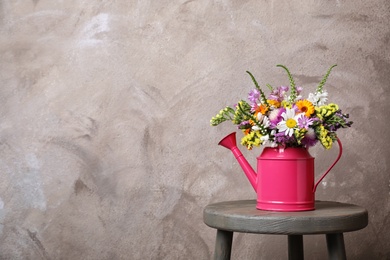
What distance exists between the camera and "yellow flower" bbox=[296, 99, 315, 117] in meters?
1.85

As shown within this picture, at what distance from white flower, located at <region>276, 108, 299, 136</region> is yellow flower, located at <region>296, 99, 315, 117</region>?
31 millimetres

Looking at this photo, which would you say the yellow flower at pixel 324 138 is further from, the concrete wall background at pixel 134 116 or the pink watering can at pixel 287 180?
the concrete wall background at pixel 134 116

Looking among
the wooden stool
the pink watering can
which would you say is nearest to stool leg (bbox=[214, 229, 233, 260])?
the wooden stool

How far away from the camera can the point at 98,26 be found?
266 cm

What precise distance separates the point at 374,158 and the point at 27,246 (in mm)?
1406

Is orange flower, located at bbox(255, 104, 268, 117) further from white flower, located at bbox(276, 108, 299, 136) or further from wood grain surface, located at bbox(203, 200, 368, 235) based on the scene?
wood grain surface, located at bbox(203, 200, 368, 235)

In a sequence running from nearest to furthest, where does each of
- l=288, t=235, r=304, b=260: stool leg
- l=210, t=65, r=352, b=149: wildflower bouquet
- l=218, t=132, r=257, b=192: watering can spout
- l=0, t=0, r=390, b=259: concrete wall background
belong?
l=210, t=65, r=352, b=149: wildflower bouquet < l=218, t=132, r=257, b=192: watering can spout < l=288, t=235, r=304, b=260: stool leg < l=0, t=0, r=390, b=259: concrete wall background

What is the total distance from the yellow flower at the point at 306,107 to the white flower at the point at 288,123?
0.10ft

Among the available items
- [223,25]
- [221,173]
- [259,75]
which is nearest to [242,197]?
[221,173]

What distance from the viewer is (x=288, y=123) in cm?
183

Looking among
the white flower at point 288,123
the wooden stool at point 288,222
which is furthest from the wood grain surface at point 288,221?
the white flower at point 288,123

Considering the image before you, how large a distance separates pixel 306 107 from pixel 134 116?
0.96 metres

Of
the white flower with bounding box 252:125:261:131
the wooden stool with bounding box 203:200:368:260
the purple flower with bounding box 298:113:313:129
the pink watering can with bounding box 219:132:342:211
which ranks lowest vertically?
the wooden stool with bounding box 203:200:368:260

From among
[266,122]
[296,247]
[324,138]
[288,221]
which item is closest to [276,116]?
[266,122]
